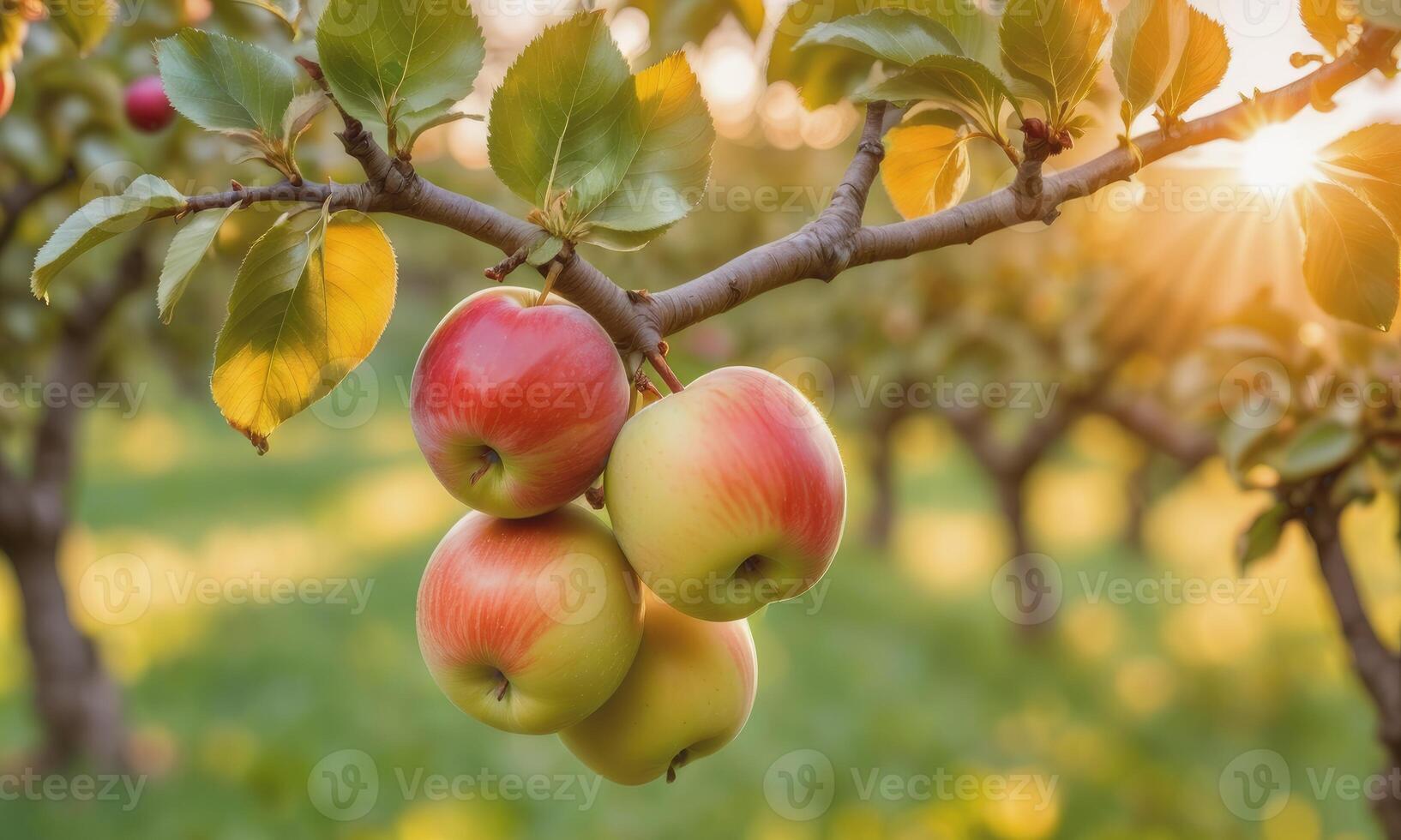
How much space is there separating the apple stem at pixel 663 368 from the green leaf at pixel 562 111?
0.15 m

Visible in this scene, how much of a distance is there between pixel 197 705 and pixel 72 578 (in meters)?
1.55

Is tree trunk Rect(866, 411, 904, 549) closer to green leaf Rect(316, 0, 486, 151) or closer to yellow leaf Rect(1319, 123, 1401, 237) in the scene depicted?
yellow leaf Rect(1319, 123, 1401, 237)

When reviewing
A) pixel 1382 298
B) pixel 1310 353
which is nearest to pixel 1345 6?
pixel 1382 298

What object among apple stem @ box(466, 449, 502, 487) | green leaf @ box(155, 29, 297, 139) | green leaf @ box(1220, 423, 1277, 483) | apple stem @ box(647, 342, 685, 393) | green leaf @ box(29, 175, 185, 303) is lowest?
green leaf @ box(1220, 423, 1277, 483)

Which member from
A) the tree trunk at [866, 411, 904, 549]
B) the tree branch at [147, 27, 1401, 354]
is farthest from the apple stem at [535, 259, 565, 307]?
the tree trunk at [866, 411, 904, 549]

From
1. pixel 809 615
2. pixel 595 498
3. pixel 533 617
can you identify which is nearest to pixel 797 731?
pixel 809 615

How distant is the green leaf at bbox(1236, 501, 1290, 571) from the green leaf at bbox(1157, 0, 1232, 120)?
962 mm

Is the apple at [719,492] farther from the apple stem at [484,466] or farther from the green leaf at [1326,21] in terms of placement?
the green leaf at [1326,21]

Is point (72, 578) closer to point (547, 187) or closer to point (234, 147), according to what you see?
point (234, 147)

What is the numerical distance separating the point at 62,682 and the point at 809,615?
3462mm

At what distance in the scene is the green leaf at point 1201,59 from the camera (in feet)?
2.87

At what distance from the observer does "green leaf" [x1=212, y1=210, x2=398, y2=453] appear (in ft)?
2.56

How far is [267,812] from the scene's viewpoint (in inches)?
126

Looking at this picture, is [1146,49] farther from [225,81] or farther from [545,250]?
[225,81]
